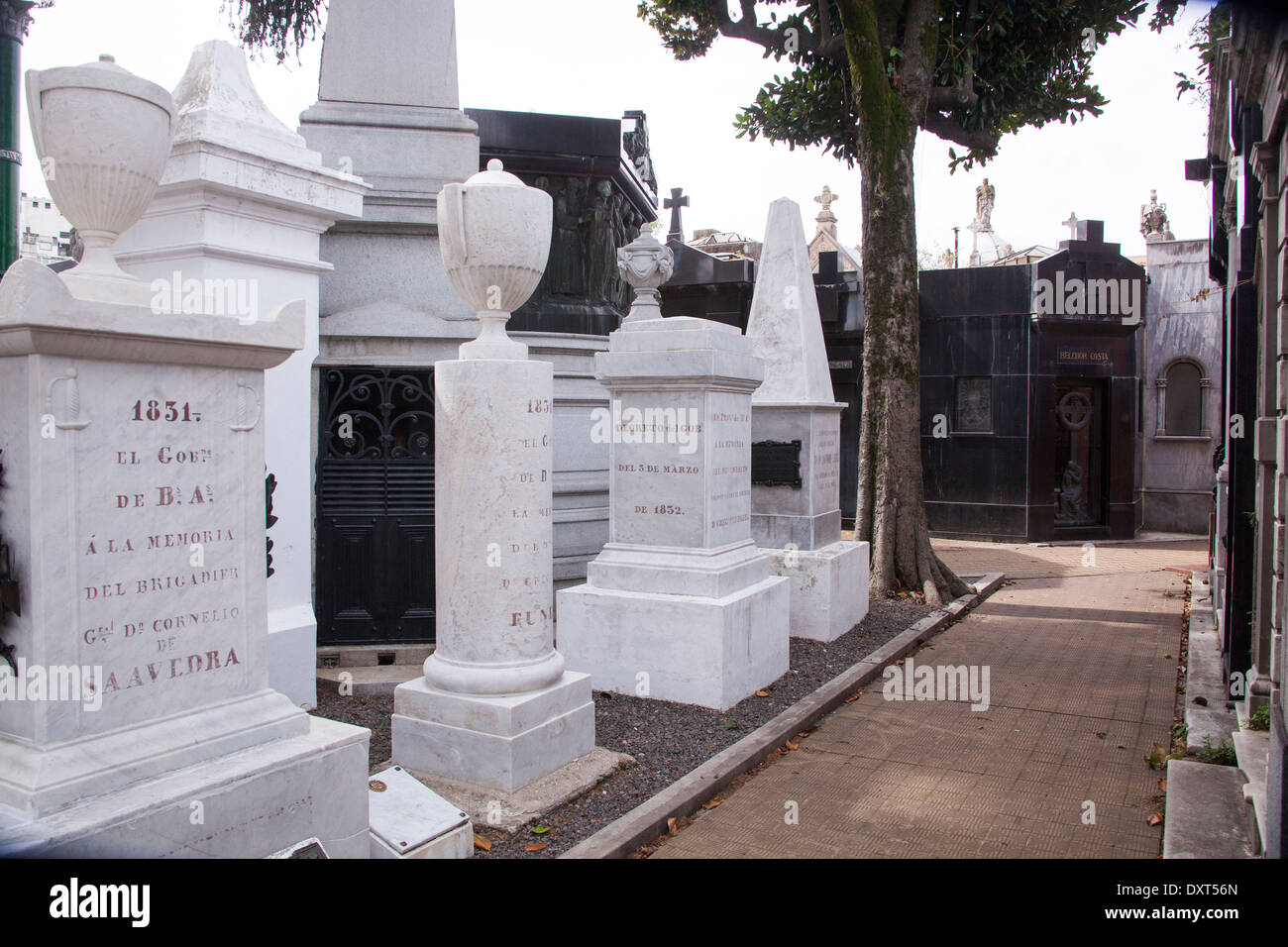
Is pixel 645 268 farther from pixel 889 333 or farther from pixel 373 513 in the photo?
pixel 889 333

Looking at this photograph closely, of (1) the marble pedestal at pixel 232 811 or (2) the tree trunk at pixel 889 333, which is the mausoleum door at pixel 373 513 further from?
(2) the tree trunk at pixel 889 333

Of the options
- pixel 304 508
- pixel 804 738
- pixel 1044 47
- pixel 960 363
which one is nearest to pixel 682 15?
pixel 1044 47

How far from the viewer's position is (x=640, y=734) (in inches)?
211

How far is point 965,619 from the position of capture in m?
9.55

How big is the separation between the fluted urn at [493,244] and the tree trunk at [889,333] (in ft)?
21.1

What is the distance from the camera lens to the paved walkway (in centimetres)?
414

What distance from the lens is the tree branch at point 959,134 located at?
12172 millimetres

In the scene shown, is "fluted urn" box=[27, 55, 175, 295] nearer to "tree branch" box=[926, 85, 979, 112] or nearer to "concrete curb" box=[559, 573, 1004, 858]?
"concrete curb" box=[559, 573, 1004, 858]

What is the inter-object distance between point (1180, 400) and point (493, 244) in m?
17.5

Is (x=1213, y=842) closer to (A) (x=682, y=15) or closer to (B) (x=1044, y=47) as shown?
(B) (x=1044, y=47)

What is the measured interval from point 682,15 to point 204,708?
12.2 m

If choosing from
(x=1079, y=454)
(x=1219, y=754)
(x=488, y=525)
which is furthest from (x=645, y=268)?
(x=1079, y=454)
